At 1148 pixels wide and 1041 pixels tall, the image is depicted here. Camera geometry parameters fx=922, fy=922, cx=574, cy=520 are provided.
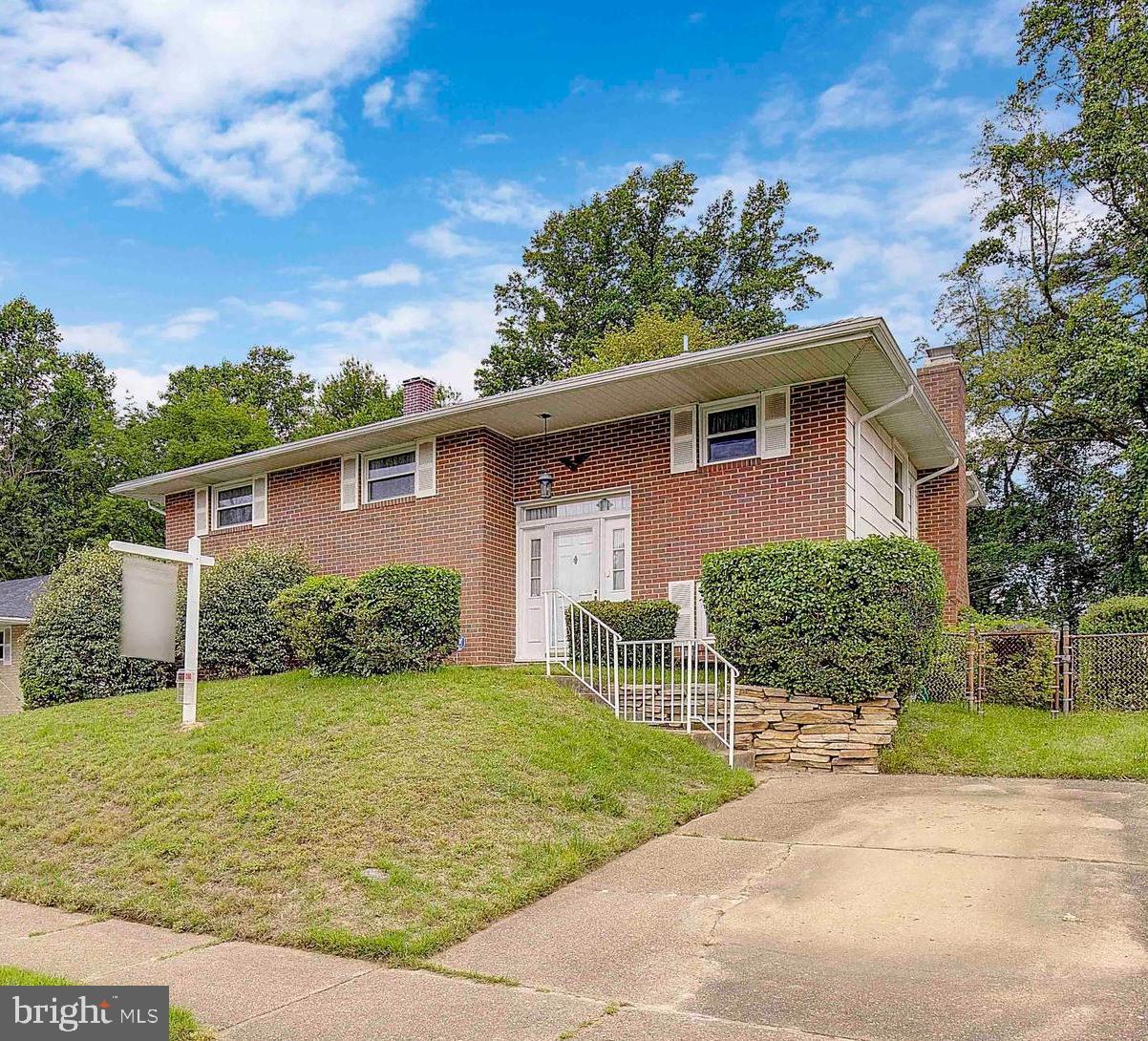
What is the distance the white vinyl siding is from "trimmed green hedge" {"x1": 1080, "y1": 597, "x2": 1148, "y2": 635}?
10.4ft

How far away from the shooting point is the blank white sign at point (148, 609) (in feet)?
28.2

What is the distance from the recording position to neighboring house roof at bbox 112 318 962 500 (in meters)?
10.5

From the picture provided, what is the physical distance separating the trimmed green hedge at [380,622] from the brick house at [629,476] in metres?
2.22

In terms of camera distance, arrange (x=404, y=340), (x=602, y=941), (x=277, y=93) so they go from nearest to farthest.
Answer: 1. (x=602, y=941)
2. (x=277, y=93)
3. (x=404, y=340)

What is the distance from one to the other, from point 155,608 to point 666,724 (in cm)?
522

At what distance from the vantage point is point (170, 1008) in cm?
382

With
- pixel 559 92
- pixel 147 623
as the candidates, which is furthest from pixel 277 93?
pixel 147 623

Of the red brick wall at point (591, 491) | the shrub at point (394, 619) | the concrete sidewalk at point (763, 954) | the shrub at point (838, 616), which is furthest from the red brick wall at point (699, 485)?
the concrete sidewalk at point (763, 954)

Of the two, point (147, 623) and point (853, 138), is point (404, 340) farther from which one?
point (147, 623)

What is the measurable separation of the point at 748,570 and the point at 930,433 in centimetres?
552

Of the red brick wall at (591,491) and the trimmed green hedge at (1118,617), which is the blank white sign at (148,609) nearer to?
the red brick wall at (591,491)

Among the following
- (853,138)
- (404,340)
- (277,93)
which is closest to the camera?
(277,93)

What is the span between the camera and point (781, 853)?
20.1 feet

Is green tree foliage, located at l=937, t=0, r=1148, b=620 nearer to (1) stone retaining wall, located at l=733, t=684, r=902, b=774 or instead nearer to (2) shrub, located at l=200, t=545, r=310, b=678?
(1) stone retaining wall, located at l=733, t=684, r=902, b=774
